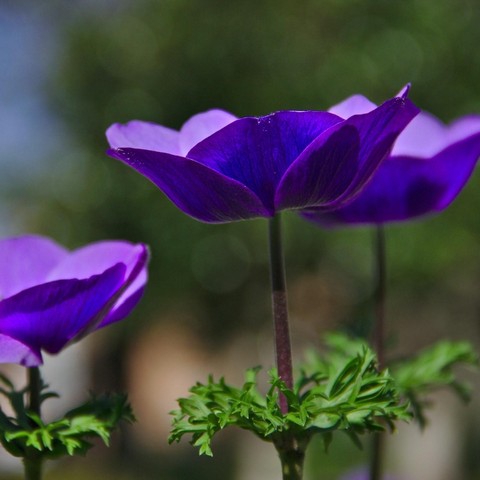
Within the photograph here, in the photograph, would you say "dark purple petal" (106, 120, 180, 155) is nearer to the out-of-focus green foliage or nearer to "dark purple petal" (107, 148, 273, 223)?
"dark purple petal" (107, 148, 273, 223)

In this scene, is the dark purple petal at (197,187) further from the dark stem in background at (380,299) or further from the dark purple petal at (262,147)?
the dark stem in background at (380,299)

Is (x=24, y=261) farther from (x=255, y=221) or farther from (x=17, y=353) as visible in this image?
(x=255, y=221)

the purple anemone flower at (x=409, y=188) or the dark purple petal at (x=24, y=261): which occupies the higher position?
the purple anemone flower at (x=409, y=188)

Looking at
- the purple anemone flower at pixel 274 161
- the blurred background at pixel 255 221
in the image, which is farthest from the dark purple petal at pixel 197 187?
the blurred background at pixel 255 221

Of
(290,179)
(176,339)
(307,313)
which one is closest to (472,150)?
(290,179)

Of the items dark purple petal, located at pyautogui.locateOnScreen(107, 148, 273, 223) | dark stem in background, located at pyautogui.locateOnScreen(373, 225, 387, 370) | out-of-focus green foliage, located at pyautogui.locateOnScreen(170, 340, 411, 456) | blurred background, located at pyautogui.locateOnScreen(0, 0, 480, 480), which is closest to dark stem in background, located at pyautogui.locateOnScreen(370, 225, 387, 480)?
dark stem in background, located at pyautogui.locateOnScreen(373, 225, 387, 370)

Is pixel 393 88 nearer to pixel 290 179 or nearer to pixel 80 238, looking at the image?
pixel 80 238
